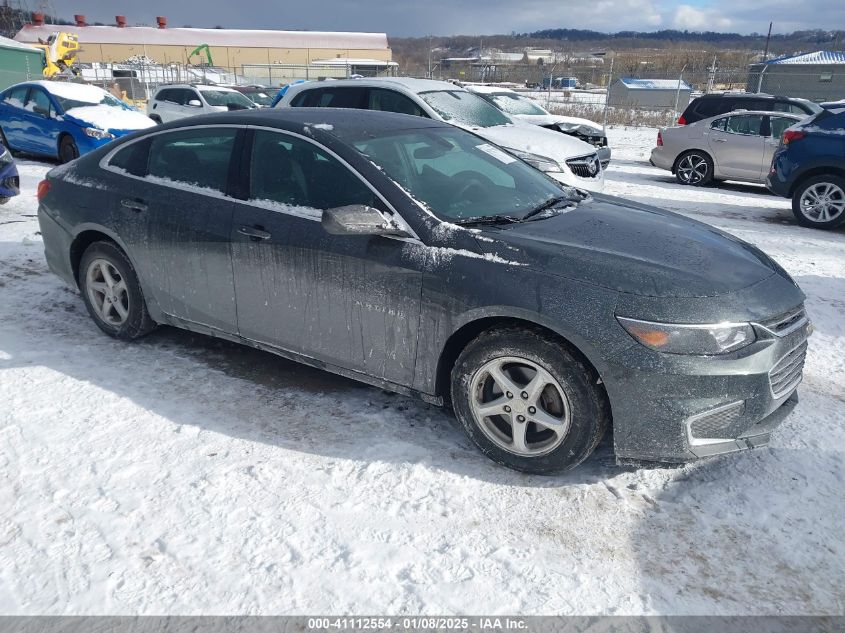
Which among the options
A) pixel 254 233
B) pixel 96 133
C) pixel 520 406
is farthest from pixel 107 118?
pixel 520 406

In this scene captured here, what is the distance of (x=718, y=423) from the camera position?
293 centimetres

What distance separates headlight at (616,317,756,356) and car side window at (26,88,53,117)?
12.3 meters

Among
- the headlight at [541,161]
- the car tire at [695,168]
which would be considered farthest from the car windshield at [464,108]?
the car tire at [695,168]

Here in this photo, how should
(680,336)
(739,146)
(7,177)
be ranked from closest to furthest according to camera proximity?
(680,336)
(7,177)
(739,146)

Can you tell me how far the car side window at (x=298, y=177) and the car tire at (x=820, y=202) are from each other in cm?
797

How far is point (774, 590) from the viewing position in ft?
8.40

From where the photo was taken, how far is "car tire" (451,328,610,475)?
9.80 ft

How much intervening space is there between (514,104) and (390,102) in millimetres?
6184

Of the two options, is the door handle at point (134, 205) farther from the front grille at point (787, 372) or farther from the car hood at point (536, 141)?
the car hood at point (536, 141)

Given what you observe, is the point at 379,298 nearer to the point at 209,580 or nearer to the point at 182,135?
the point at 209,580

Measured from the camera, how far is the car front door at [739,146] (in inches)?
471

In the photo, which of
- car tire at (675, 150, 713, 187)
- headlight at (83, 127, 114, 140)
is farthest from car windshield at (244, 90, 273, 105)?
car tire at (675, 150, 713, 187)

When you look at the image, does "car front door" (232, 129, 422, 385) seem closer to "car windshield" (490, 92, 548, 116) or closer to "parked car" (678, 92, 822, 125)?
"car windshield" (490, 92, 548, 116)

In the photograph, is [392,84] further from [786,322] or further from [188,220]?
[786,322]
